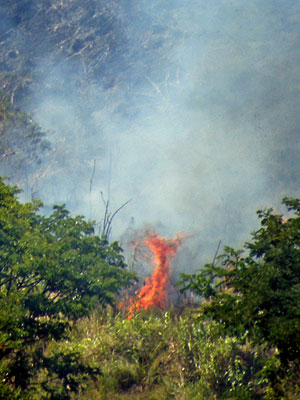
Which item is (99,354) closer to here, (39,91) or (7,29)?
(39,91)

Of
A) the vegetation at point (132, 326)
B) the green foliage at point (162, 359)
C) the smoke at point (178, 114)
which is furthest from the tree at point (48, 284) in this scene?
the smoke at point (178, 114)

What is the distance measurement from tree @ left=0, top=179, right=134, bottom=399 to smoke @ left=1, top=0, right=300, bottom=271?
34.9ft

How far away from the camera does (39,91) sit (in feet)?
121

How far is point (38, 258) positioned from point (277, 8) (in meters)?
37.2

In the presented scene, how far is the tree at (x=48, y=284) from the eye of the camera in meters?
7.22

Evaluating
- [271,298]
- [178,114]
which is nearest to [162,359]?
[271,298]

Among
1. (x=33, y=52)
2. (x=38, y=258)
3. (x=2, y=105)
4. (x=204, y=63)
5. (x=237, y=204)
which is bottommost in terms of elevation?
(x=38, y=258)

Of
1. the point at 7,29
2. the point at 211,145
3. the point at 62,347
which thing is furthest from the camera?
the point at 7,29

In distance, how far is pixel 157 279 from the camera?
1667cm

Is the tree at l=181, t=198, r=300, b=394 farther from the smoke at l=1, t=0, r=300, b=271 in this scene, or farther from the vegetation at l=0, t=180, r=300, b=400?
the smoke at l=1, t=0, r=300, b=271

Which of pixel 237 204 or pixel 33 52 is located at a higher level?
pixel 33 52

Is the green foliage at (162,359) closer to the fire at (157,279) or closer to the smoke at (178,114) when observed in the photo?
the fire at (157,279)

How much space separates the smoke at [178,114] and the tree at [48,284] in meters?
10.6

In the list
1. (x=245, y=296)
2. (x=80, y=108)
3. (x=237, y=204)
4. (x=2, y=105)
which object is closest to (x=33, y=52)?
(x=80, y=108)
